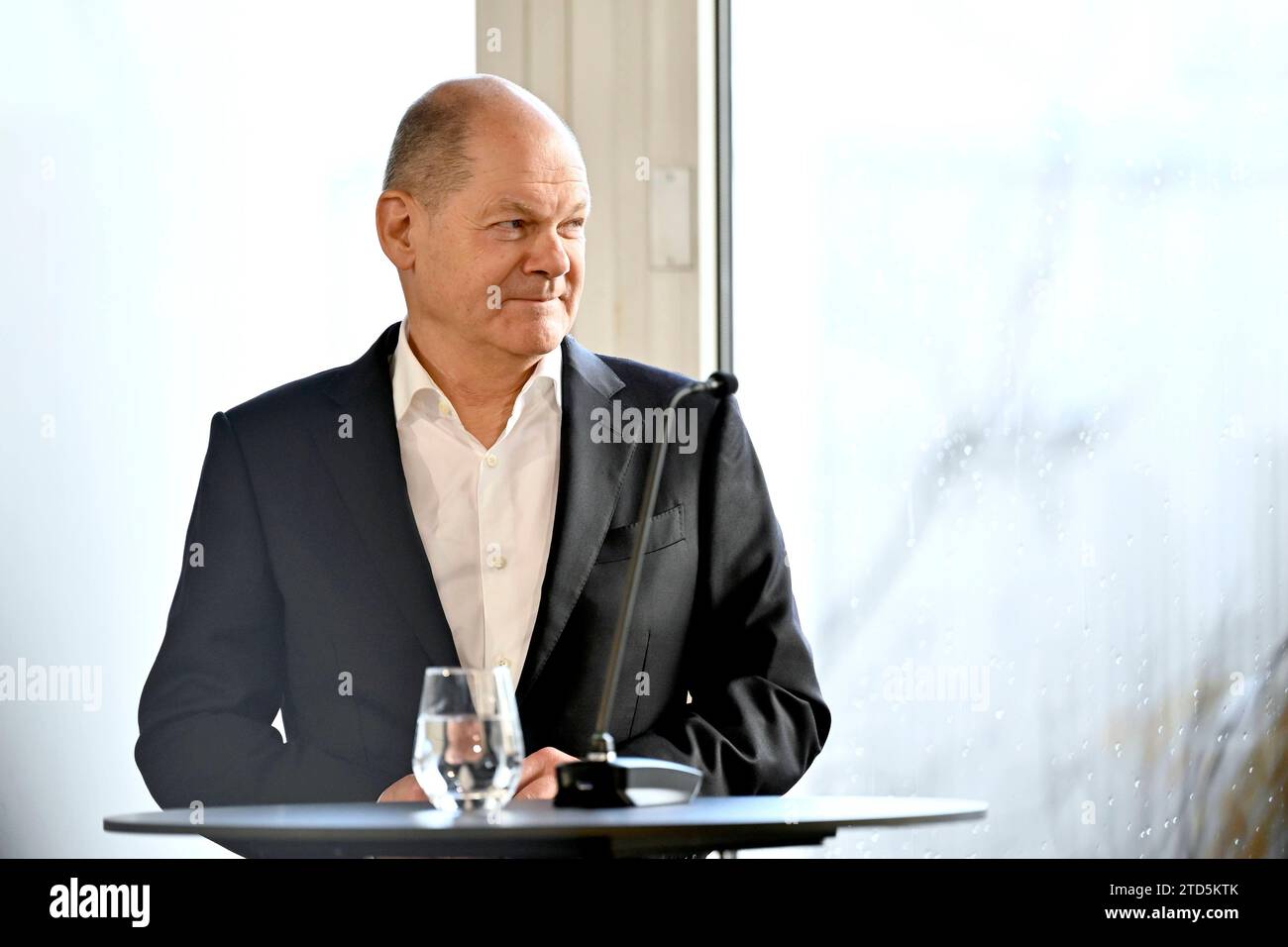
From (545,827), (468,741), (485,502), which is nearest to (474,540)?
(485,502)

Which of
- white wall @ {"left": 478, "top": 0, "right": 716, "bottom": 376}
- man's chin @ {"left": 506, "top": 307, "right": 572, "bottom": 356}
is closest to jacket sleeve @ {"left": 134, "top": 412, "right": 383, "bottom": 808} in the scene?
man's chin @ {"left": 506, "top": 307, "right": 572, "bottom": 356}

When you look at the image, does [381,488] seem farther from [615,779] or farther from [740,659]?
[615,779]

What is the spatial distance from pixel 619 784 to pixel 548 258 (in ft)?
2.91

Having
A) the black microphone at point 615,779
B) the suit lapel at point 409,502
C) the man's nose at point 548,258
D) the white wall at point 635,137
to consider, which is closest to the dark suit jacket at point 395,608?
the suit lapel at point 409,502

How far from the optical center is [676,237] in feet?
9.25

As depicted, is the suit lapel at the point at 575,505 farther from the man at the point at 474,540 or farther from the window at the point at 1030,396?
the window at the point at 1030,396

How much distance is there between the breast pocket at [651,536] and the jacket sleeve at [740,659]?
39mm

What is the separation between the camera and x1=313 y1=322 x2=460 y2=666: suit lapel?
193 centimetres

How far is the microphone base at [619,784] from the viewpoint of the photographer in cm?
135

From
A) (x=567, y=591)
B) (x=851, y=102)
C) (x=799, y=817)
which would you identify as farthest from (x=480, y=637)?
(x=851, y=102)

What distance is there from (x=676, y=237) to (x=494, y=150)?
0.77m

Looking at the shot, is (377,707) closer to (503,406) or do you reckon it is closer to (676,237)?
(503,406)

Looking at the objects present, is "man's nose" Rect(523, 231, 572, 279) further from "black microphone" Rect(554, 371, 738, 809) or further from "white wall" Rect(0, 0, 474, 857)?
"white wall" Rect(0, 0, 474, 857)

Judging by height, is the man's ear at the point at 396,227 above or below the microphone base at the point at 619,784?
above
